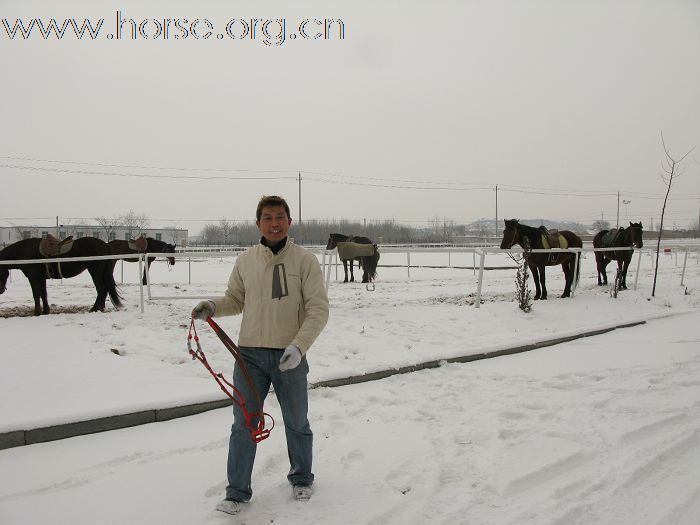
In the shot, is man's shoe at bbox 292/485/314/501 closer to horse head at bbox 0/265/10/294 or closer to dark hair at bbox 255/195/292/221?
dark hair at bbox 255/195/292/221

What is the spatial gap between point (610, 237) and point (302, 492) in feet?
42.5

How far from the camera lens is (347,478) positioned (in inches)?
112

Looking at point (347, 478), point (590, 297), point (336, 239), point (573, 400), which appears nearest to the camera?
point (347, 478)

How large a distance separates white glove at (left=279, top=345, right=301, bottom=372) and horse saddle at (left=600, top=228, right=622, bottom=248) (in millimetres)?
12689

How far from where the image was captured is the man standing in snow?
2.56 m

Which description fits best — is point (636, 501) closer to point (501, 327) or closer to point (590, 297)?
point (501, 327)

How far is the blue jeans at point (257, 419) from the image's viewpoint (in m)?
2.55

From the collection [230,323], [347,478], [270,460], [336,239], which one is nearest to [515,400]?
[347,478]

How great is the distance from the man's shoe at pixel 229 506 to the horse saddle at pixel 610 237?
12891 millimetres

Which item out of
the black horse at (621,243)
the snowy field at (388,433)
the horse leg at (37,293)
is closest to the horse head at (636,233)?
the black horse at (621,243)

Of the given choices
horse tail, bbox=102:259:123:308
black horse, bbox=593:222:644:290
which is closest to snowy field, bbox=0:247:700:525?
horse tail, bbox=102:259:123:308

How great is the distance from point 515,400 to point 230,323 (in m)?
4.30

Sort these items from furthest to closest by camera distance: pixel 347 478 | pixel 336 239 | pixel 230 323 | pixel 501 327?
pixel 336 239 < pixel 501 327 < pixel 230 323 < pixel 347 478

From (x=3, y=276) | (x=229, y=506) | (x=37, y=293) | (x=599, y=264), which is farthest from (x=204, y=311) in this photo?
(x=599, y=264)
